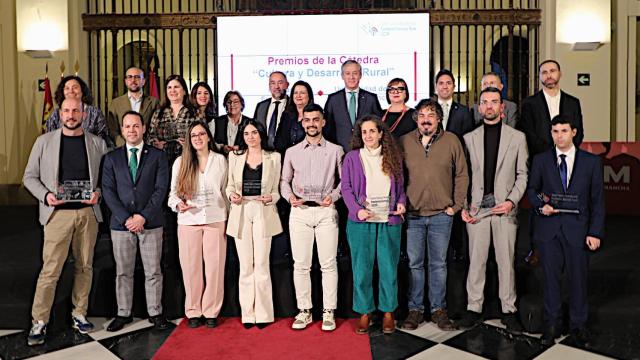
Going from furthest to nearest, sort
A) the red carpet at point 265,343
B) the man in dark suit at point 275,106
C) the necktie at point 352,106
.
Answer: the man in dark suit at point 275,106
the necktie at point 352,106
the red carpet at point 265,343

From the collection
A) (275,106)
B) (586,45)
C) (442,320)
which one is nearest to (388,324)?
(442,320)

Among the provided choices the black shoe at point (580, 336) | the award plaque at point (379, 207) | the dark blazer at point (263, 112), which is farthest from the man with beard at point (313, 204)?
the black shoe at point (580, 336)

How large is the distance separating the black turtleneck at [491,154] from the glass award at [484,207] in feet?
0.11

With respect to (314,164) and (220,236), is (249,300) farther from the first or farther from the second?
(314,164)

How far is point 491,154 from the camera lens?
11.6 ft

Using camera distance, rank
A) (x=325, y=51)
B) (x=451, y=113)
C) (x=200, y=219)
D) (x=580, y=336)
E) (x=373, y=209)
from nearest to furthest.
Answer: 1. (x=580, y=336)
2. (x=373, y=209)
3. (x=200, y=219)
4. (x=451, y=113)
5. (x=325, y=51)

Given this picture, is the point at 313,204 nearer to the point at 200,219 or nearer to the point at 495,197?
the point at 200,219

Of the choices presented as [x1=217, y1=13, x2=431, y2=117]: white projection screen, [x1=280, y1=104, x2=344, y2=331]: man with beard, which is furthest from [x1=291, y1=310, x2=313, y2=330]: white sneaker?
[x1=217, y1=13, x2=431, y2=117]: white projection screen

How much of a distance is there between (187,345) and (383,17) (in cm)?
465

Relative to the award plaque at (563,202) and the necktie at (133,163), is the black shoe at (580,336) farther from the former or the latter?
the necktie at (133,163)

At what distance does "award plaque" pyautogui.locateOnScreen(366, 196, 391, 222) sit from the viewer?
3461mm

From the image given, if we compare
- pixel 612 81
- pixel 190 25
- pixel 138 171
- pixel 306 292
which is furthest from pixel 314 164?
pixel 612 81

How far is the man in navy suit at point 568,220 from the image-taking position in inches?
128

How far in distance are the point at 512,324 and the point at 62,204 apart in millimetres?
2725
